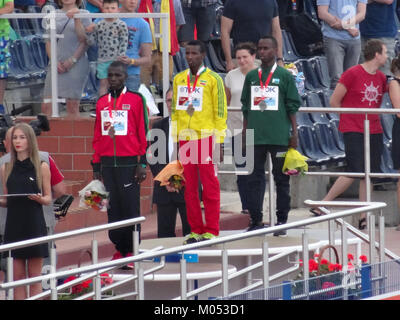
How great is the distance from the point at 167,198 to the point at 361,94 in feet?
8.74

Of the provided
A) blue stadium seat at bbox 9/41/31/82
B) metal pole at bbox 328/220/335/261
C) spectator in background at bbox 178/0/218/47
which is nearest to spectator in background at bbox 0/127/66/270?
metal pole at bbox 328/220/335/261

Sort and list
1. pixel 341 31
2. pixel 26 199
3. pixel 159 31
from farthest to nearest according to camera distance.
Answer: pixel 341 31, pixel 159 31, pixel 26 199

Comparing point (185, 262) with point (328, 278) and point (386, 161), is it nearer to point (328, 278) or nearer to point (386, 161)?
point (328, 278)

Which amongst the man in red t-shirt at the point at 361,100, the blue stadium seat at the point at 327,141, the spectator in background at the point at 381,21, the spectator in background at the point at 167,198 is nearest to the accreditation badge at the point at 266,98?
the spectator in background at the point at 167,198

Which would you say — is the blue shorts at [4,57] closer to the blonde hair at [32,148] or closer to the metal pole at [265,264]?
the blonde hair at [32,148]

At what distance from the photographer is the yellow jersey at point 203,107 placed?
12602 millimetres

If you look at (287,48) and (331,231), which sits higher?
(287,48)

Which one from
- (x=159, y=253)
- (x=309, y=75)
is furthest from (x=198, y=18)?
(x=159, y=253)

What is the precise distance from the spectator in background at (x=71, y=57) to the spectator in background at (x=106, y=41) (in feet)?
0.44

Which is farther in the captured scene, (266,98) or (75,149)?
(75,149)

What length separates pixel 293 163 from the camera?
1321 cm

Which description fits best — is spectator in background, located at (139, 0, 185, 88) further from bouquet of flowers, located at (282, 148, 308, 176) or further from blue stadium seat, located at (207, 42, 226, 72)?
bouquet of flowers, located at (282, 148, 308, 176)

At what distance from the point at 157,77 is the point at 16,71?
164 centimetres

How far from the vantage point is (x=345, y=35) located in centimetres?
1731
